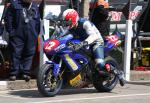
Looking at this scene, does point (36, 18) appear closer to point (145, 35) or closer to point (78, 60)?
point (78, 60)

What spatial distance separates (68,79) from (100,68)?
728 mm

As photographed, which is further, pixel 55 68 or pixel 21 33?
pixel 21 33

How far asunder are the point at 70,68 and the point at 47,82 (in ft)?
1.79

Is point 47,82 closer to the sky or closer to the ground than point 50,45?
closer to the ground

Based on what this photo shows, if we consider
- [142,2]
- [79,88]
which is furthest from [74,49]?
[142,2]

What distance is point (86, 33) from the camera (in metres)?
10.7

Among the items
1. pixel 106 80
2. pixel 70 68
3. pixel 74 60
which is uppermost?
pixel 74 60

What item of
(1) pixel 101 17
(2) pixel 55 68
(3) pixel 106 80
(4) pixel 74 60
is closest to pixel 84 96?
(4) pixel 74 60

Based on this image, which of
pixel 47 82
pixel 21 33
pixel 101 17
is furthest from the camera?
pixel 101 17

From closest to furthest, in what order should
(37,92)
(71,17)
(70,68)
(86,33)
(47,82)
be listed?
(47,82) < (70,68) < (71,17) < (86,33) < (37,92)

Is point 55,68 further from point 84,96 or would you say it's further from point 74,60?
point 84,96

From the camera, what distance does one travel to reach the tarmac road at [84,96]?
32.1ft

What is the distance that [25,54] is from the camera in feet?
38.2

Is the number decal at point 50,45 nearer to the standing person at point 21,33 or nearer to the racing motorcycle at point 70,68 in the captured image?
the racing motorcycle at point 70,68
